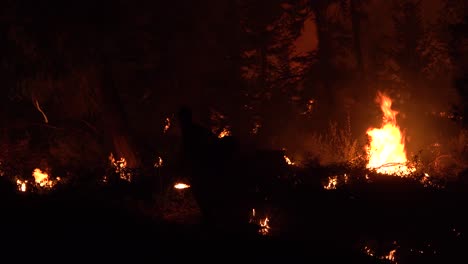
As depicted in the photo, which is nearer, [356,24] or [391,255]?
[391,255]

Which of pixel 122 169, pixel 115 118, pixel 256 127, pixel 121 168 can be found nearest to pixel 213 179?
pixel 122 169

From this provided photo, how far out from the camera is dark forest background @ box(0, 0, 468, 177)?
10852mm

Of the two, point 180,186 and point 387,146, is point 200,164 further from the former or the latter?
point 387,146

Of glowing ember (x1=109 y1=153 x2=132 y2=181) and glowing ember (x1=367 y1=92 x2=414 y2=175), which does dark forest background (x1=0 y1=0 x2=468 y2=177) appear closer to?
glowing ember (x1=109 y1=153 x2=132 y2=181)

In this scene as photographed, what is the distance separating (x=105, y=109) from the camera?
449 inches

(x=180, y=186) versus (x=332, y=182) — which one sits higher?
(x=332, y=182)

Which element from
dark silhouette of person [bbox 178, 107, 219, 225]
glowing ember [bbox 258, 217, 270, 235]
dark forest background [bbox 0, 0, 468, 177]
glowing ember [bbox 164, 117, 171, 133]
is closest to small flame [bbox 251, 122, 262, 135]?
dark forest background [bbox 0, 0, 468, 177]

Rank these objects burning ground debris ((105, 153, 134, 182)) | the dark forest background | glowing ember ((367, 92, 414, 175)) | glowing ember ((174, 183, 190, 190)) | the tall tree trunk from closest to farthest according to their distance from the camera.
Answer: glowing ember ((174, 183, 190, 190)), burning ground debris ((105, 153, 134, 182)), the dark forest background, glowing ember ((367, 92, 414, 175)), the tall tree trunk

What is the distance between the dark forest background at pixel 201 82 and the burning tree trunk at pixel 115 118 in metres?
0.03

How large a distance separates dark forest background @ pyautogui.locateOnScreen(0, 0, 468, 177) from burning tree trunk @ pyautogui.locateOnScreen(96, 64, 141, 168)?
1.1 inches

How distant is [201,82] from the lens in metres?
16.7

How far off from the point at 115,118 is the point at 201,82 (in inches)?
223

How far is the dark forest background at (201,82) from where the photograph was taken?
427 inches

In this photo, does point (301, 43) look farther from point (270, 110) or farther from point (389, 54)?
point (270, 110)
